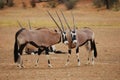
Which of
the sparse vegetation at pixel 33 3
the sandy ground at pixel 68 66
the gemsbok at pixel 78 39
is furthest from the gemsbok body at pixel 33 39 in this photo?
the sparse vegetation at pixel 33 3

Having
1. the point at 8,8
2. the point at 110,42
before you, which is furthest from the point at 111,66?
the point at 8,8

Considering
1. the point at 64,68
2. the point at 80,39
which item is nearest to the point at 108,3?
the point at 80,39

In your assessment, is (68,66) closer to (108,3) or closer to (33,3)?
(108,3)

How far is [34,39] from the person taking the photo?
17844mm

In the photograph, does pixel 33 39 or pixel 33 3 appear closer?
pixel 33 39

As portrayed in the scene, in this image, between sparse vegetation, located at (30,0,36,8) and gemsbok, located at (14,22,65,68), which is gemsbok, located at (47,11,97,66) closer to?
gemsbok, located at (14,22,65,68)

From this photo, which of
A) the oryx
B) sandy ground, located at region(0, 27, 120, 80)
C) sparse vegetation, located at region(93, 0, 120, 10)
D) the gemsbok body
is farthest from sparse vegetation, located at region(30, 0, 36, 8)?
the gemsbok body

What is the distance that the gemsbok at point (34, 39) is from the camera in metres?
17.6

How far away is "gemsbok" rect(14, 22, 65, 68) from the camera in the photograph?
1755 centimetres

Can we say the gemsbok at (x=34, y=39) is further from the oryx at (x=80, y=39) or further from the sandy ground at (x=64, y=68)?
the sandy ground at (x=64, y=68)

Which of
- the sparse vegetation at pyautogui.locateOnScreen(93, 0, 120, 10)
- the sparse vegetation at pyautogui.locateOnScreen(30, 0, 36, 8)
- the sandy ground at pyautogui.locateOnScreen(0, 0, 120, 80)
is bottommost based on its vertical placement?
the sparse vegetation at pyautogui.locateOnScreen(30, 0, 36, 8)

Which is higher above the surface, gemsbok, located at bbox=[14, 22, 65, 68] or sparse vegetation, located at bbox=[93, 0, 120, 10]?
gemsbok, located at bbox=[14, 22, 65, 68]

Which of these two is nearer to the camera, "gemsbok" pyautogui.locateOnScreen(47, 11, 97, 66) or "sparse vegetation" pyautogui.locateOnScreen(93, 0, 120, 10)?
"gemsbok" pyautogui.locateOnScreen(47, 11, 97, 66)

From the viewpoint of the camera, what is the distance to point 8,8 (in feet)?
203
